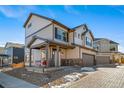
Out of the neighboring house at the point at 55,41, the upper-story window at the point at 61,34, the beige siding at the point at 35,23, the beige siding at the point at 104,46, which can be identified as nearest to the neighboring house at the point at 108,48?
the beige siding at the point at 104,46

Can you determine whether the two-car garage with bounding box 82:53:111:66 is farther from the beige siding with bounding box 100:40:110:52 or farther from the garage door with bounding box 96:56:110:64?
the beige siding with bounding box 100:40:110:52

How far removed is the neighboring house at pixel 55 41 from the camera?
16812 millimetres

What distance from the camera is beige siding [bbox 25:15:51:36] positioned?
1854cm

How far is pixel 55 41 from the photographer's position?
54.2ft

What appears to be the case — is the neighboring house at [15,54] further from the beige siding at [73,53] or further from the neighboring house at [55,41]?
the beige siding at [73,53]

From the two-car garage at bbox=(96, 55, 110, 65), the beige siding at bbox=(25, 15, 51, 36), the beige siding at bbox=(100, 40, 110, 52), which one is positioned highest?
the beige siding at bbox=(25, 15, 51, 36)

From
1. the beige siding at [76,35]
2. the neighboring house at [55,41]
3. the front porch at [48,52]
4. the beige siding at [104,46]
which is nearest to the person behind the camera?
the front porch at [48,52]

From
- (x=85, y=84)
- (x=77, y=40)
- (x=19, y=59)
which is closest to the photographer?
(x=85, y=84)

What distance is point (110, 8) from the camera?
41.7ft

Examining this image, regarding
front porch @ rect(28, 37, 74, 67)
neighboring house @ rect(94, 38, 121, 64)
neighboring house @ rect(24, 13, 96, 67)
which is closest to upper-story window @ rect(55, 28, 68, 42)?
neighboring house @ rect(24, 13, 96, 67)
